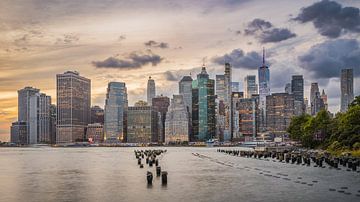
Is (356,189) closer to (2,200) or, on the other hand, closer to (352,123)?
(2,200)

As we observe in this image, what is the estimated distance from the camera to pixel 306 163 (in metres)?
97.2

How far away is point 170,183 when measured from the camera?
61281 millimetres

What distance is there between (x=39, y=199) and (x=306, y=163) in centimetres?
6070

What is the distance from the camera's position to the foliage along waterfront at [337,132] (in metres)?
128

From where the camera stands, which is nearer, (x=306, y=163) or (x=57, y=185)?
(x=57, y=185)

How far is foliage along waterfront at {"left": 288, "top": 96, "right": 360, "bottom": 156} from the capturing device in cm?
12825

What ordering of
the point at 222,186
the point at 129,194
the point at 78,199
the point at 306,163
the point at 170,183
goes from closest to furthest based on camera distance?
the point at 78,199
the point at 129,194
the point at 222,186
the point at 170,183
the point at 306,163

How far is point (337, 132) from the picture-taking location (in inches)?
5994

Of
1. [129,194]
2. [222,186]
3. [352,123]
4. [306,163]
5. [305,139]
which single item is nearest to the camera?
[129,194]

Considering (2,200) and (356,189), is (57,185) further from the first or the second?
(356,189)

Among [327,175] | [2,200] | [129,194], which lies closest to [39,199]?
[2,200]

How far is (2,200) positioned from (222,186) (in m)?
22.9

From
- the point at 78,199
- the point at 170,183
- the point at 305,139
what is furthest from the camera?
the point at 305,139

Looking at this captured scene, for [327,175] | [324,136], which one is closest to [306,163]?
[327,175]
